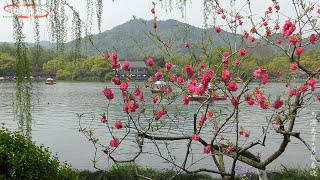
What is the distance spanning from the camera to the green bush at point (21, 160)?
4.05 metres

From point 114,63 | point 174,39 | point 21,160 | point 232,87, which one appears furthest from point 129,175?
point 232,87

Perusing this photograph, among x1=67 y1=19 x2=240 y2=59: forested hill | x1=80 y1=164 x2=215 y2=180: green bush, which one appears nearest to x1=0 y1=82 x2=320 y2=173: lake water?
x1=80 y1=164 x2=215 y2=180: green bush

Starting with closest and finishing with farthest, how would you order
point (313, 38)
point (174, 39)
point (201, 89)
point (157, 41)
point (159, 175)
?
point (201, 89), point (313, 38), point (174, 39), point (157, 41), point (159, 175)

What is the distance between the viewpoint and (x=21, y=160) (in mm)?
4074

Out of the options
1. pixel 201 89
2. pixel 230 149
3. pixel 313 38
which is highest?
pixel 313 38

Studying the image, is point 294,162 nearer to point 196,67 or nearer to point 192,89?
point 196,67

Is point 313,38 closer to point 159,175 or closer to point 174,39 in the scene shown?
Result: point 174,39

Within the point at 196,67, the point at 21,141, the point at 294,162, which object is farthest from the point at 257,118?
the point at 21,141

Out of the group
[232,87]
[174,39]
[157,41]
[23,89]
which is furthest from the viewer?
[157,41]

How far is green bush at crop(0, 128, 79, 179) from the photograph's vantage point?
4.05 m

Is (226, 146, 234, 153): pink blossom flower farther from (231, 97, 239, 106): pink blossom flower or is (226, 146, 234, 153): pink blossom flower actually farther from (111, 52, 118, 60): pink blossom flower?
(111, 52, 118, 60): pink blossom flower

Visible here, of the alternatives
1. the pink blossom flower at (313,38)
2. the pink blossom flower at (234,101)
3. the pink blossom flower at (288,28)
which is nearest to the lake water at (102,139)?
the pink blossom flower at (313,38)

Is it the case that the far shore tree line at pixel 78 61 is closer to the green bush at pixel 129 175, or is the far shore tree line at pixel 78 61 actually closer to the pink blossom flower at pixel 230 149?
the pink blossom flower at pixel 230 149

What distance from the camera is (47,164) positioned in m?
4.39
